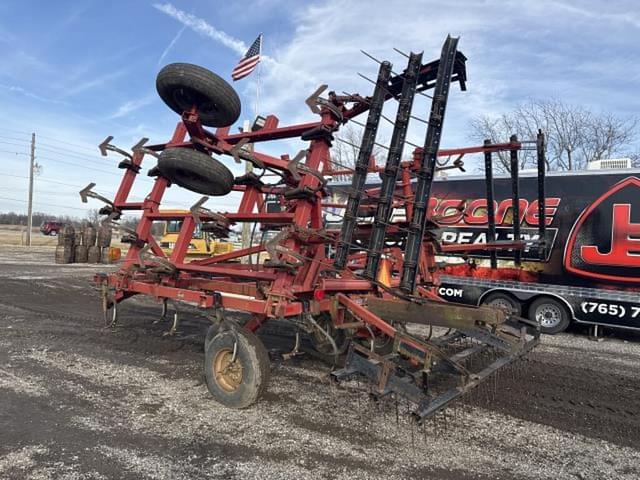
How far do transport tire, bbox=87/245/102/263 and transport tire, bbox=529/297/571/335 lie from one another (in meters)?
19.4

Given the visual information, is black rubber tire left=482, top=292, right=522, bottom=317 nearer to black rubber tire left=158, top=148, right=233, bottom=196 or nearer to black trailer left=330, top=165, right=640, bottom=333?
black trailer left=330, top=165, right=640, bottom=333

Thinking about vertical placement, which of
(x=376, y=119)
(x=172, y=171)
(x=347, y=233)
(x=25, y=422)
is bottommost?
(x=25, y=422)

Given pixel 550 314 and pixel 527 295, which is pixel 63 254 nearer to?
pixel 527 295

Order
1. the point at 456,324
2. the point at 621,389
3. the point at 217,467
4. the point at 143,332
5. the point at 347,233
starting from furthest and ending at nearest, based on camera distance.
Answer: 1. the point at 143,332
2. the point at 621,389
3. the point at 347,233
4. the point at 456,324
5. the point at 217,467

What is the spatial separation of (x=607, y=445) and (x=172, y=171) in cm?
463

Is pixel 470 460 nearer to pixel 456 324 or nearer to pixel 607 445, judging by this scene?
pixel 456 324

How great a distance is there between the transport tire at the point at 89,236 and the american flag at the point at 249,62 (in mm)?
11828

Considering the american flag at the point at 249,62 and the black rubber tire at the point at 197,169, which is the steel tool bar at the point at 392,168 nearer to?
the black rubber tire at the point at 197,169

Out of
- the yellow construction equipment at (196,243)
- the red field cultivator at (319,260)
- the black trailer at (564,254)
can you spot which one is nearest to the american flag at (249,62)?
the yellow construction equipment at (196,243)

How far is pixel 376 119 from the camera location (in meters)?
4.63

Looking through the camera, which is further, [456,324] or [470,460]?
[456,324]

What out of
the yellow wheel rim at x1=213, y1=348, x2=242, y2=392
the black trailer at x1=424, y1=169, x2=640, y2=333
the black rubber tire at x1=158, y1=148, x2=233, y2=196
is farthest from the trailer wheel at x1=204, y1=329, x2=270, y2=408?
the black trailer at x1=424, y1=169, x2=640, y2=333

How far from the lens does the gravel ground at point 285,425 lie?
3.29 m

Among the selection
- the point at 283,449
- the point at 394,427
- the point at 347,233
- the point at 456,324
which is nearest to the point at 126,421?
the point at 283,449
